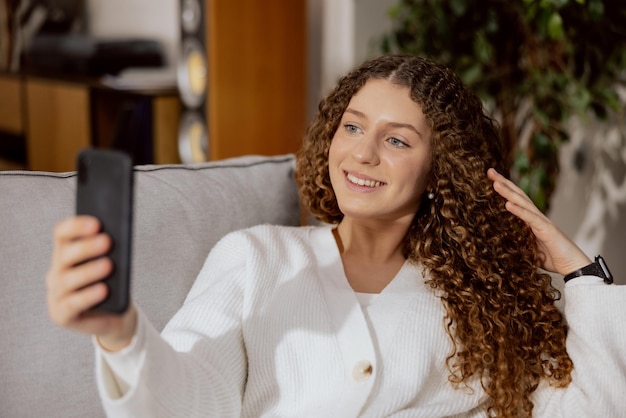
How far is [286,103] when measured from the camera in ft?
10.1

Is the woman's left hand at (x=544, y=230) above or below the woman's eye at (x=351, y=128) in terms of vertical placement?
below

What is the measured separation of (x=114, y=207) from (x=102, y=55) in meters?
3.19

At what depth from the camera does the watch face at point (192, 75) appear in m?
2.99

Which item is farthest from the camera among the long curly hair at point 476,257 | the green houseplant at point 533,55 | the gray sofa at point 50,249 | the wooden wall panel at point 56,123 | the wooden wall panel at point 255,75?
the wooden wall panel at point 56,123

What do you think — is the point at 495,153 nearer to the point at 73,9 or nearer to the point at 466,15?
the point at 466,15

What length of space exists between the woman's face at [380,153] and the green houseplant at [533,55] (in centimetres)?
80

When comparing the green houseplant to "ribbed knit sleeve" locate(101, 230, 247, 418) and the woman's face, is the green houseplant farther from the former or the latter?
"ribbed knit sleeve" locate(101, 230, 247, 418)

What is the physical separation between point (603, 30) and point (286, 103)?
1346mm

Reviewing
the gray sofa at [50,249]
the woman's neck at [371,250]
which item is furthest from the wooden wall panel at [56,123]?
the woman's neck at [371,250]

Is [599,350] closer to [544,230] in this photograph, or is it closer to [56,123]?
[544,230]

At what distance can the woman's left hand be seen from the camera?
1.31 m

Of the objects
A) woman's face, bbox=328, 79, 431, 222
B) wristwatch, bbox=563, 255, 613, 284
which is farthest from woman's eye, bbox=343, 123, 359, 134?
wristwatch, bbox=563, 255, 613, 284

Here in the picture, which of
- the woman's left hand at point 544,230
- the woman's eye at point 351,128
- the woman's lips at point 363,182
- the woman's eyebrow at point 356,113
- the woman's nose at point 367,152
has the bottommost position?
the woman's left hand at point 544,230

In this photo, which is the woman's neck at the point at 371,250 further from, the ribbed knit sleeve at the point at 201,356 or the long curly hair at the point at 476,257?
→ the ribbed knit sleeve at the point at 201,356
